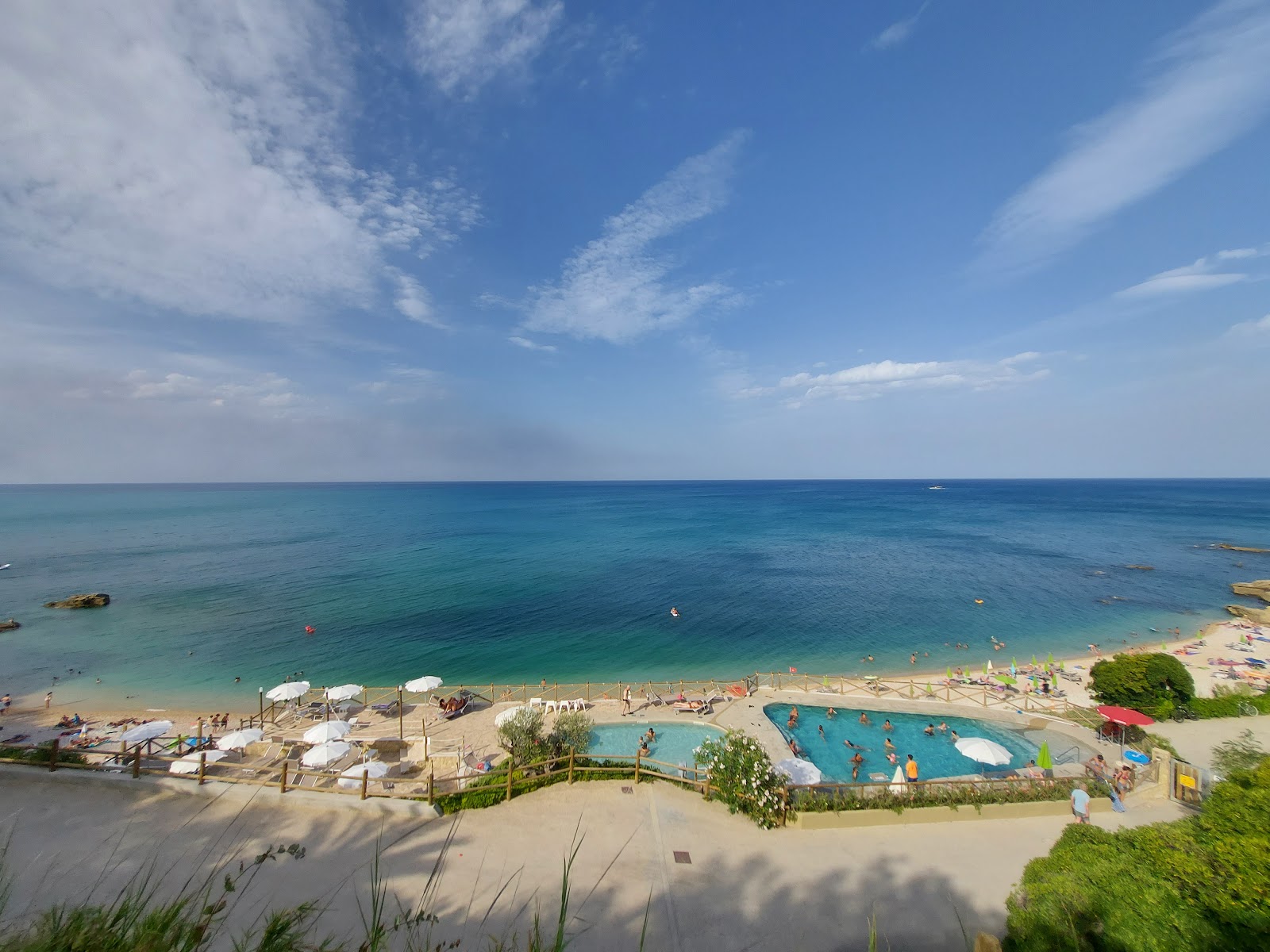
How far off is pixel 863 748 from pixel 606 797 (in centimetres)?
1227

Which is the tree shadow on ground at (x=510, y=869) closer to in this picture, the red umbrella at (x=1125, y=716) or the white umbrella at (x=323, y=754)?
the white umbrella at (x=323, y=754)

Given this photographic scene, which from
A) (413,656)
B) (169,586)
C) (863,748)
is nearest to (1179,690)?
(863,748)

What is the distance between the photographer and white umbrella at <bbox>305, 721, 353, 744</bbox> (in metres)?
19.0

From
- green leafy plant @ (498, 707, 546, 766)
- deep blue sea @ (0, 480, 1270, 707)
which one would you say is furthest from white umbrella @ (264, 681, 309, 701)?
green leafy plant @ (498, 707, 546, 766)

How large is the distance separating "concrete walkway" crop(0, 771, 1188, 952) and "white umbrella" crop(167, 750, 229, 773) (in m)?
1.70

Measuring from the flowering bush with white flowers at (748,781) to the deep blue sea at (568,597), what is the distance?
17.2 meters

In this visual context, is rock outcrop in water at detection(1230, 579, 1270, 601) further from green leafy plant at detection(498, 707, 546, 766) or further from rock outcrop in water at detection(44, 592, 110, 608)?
rock outcrop in water at detection(44, 592, 110, 608)

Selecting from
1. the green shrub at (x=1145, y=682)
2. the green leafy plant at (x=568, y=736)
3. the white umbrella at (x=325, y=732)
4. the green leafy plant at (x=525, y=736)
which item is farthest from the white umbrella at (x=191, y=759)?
the green shrub at (x=1145, y=682)

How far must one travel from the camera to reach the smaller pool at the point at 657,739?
800 inches

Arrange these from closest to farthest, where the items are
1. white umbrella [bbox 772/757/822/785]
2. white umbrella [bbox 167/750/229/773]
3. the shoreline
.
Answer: white umbrella [bbox 167/750/229/773]
white umbrella [bbox 772/757/822/785]
the shoreline

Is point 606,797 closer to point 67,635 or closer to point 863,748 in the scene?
point 863,748

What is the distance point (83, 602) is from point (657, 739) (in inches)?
2154

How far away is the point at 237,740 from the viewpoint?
18.9m

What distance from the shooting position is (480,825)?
12.5 m
